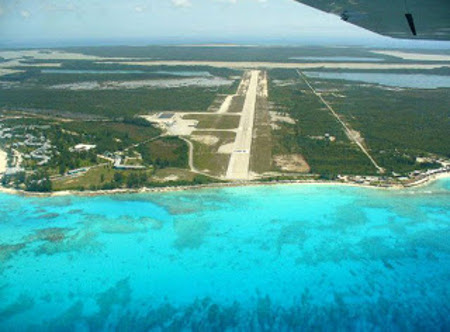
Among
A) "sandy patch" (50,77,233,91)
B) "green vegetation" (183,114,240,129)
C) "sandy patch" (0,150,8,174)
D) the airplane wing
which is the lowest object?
"sandy patch" (0,150,8,174)

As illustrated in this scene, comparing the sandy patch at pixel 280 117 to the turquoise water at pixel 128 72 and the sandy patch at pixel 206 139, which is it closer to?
the sandy patch at pixel 206 139

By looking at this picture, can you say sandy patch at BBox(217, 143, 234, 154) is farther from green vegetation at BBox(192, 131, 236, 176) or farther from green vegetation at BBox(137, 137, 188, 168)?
green vegetation at BBox(137, 137, 188, 168)

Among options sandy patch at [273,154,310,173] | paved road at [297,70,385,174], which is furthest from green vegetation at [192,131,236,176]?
paved road at [297,70,385,174]

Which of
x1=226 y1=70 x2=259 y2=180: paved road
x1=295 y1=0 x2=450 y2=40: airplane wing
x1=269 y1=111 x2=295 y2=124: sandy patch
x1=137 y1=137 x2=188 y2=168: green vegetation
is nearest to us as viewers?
x1=295 y1=0 x2=450 y2=40: airplane wing

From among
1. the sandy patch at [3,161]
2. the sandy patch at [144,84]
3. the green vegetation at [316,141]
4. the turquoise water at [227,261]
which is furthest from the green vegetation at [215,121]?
the sandy patch at [144,84]

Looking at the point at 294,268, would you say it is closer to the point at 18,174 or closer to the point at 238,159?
the point at 238,159

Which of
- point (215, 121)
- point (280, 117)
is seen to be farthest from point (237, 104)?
point (215, 121)
